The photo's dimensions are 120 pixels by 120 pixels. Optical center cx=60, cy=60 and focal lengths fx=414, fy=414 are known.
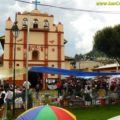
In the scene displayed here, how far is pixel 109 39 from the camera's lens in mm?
45500

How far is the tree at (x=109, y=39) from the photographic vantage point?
45.5m

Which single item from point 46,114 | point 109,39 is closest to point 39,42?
point 109,39

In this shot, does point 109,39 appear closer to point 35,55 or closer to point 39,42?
point 39,42

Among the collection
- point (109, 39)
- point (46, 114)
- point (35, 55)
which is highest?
point (109, 39)

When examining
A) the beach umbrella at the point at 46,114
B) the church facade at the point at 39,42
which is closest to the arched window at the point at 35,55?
the church facade at the point at 39,42

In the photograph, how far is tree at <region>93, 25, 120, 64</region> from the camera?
4547 cm

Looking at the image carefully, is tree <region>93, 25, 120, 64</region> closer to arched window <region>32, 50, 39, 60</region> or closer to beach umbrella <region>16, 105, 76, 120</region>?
arched window <region>32, 50, 39, 60</region>

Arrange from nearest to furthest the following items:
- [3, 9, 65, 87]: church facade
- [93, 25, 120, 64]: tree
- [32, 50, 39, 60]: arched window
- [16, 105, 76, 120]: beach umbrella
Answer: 1. [16, 105, 76, 120]: beach umbrella
2. [93, 25, 120, 64]: tree
3. [3, 9, 65, 87]: church facade
4. [32, 50, 39, 60]: arched window

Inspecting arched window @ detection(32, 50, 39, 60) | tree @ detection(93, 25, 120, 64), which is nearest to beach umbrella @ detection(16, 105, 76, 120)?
tree @ detection(93, 25, 120, 64)

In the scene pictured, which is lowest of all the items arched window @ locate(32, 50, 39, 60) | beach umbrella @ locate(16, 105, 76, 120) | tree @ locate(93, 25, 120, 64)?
beach umbrella @ locate(16, 105, 76, 120)

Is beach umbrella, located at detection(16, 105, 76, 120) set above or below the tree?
below

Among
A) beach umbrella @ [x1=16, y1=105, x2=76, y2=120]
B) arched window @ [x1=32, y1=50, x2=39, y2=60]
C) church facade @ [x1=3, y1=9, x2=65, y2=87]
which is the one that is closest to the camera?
beach umbrella @ [x1=16, y1=105, x2=76, y2=120]

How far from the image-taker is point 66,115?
27.6ft

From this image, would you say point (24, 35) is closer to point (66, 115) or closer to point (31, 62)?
point (31, 62)
